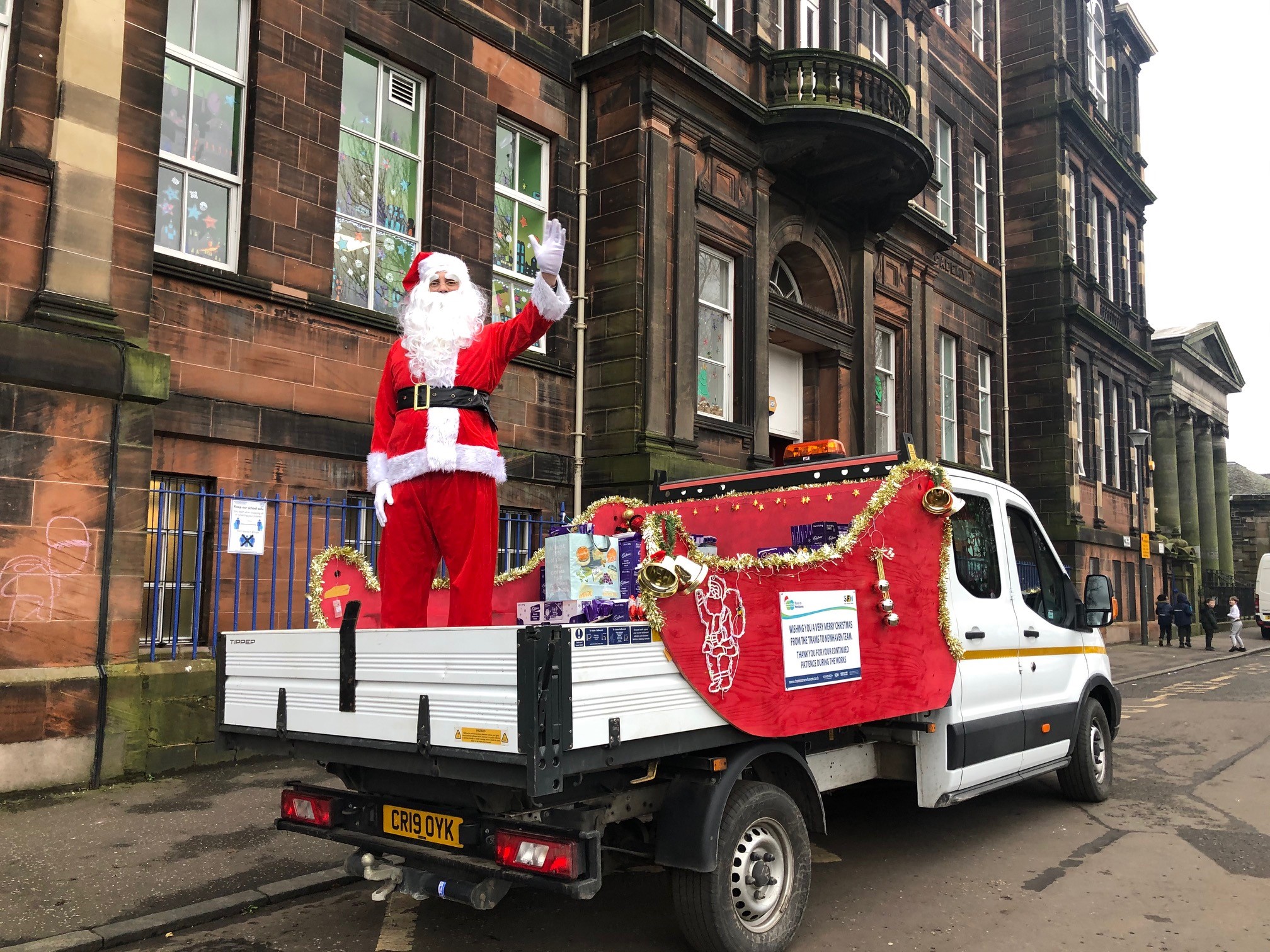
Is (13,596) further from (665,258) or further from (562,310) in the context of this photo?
(665,258)

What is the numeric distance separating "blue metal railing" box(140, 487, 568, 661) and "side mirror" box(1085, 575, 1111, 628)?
5.60 meters

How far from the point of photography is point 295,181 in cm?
952

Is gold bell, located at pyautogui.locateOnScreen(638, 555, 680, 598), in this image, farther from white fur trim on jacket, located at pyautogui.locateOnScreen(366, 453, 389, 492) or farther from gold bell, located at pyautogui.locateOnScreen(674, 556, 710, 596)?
white fur trim on jacket, located at pyautogui.locateOnScreen(366, 453, 389, 492)

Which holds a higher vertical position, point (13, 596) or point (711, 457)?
point (711, 457)

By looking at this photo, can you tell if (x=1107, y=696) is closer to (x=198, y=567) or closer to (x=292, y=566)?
(x=292, y=566)

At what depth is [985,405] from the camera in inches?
921

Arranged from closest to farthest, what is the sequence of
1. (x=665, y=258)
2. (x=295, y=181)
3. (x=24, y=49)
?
(x=24, y=49) → (x=295, y=181) → (x=665, y=258)

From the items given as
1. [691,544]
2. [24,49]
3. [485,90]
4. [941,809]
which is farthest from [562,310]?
[485,90]

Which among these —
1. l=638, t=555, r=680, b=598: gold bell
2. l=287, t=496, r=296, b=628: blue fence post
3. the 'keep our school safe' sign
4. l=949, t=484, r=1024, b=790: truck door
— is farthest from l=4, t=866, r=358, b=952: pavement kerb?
l=287, t=496, r=296, b=628: blue fence post

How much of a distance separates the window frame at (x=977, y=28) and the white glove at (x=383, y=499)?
75.1ft

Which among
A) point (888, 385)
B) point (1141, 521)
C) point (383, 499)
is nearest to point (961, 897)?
point (383, 499)

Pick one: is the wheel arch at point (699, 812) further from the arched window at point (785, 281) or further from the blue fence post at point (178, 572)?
the arched window at point (785, 281)

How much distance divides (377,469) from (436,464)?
1.44 feet

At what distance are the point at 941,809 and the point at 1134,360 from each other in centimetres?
2573
